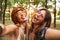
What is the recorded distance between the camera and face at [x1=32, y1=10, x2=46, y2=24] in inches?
78.7

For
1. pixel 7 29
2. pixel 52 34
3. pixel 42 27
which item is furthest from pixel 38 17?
pixel 7 29

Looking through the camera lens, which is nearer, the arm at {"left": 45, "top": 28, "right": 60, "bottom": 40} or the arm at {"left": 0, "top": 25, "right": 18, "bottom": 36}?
the arm at {"left": 45, "top": 28, "right": 60, "bottom": 40}

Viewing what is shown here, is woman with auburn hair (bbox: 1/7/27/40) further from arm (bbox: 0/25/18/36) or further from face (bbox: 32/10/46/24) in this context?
face (bbox: 32/10/46/24)

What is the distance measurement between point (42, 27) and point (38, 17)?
102 mm

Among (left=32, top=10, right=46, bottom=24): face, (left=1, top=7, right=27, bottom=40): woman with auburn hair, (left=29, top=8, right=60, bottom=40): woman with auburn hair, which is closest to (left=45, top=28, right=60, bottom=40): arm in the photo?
(left=29, top=8, right=60, bottom=40): woman with auburn hair

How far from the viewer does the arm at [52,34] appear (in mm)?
1947

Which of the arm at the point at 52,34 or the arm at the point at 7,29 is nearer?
the arm at the point at 52,34

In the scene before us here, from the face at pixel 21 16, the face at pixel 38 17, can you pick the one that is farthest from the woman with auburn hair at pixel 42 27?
the face at pixel 21 16

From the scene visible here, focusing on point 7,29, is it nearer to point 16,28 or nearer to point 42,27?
point 16,28

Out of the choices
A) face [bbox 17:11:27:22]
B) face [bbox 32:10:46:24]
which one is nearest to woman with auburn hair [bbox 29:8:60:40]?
face [bbox 32:10:46:24]

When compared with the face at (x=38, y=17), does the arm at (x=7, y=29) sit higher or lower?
lower

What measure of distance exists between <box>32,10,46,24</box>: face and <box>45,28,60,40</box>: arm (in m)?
0.13

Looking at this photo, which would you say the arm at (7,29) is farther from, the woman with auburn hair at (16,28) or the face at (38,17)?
the face at (38,17)

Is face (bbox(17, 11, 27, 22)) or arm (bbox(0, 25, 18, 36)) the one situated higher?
face (bbox(17, 11, 27, 22))
